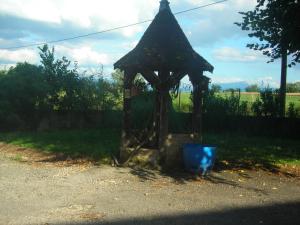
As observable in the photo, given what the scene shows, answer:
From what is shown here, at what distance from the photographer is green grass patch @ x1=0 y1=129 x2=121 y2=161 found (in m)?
14.4

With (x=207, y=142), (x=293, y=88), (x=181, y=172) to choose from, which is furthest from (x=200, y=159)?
(x=293, y=88)

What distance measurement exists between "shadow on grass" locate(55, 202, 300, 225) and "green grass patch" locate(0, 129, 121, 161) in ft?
18.2

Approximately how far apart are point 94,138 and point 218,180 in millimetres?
7880

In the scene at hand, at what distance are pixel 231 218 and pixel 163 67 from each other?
5.55 meters

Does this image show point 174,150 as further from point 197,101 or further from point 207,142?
point 207,142

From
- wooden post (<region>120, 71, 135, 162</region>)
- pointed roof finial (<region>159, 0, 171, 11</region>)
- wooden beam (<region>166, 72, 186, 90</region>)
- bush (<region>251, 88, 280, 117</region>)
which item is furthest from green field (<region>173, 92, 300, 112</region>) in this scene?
wooden beam (<region>166, 72, 186, 90</region>)

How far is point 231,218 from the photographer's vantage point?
7.93 metres

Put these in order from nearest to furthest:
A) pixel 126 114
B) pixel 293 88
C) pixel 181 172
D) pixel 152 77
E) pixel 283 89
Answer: pixel 181 172, pixel 152 77, pixel 126 114, pixel 283 89, pixel 293 88

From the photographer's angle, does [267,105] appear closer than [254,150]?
No

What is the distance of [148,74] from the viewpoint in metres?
12.5

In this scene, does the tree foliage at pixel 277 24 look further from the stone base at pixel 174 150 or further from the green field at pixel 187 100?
the green field at pixel 187 100

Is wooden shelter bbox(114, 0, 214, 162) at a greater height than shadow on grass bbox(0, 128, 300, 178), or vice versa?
wooden shelter bbox(114, 0, 214, 162)

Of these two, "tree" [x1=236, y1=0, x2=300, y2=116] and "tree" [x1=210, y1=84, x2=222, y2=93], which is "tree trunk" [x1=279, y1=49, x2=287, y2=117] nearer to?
"tree" [x1=210, y1=84, x2=222, y2=93]

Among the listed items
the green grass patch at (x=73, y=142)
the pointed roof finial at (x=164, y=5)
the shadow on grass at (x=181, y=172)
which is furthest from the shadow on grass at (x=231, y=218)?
the pointed roof finial at (x=164, y=5)
